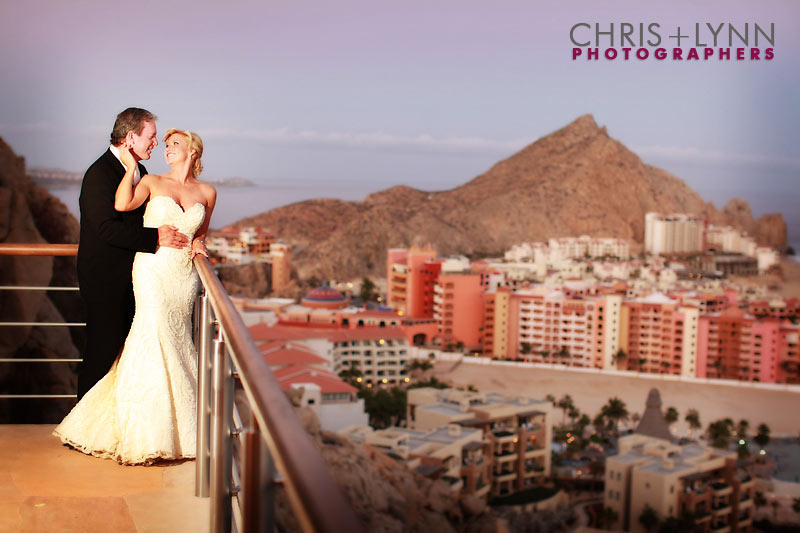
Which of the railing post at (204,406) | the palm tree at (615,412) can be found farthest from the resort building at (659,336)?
the railing post at (204,406)

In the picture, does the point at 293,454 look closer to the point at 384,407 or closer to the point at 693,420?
the point at 384,407

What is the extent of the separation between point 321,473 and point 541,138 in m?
31.6

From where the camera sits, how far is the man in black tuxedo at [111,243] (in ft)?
5.71

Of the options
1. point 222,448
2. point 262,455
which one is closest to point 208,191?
point 222,448

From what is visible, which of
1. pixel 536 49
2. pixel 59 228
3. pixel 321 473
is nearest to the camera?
pixel 321 473

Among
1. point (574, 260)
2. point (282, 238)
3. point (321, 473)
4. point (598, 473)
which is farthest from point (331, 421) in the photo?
point (321, 473)

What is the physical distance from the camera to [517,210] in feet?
101

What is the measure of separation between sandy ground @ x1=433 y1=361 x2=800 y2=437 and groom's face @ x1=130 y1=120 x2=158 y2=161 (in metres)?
18.1

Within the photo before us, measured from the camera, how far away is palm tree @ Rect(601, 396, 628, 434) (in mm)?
19281

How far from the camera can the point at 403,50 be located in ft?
90.0

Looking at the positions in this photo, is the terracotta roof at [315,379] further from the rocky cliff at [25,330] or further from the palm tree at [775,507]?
the palm tree at [775,507]

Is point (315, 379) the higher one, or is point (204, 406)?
point (204, 406)

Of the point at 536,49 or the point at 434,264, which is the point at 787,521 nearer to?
the point at 434,264

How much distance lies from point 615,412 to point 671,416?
1500mm
